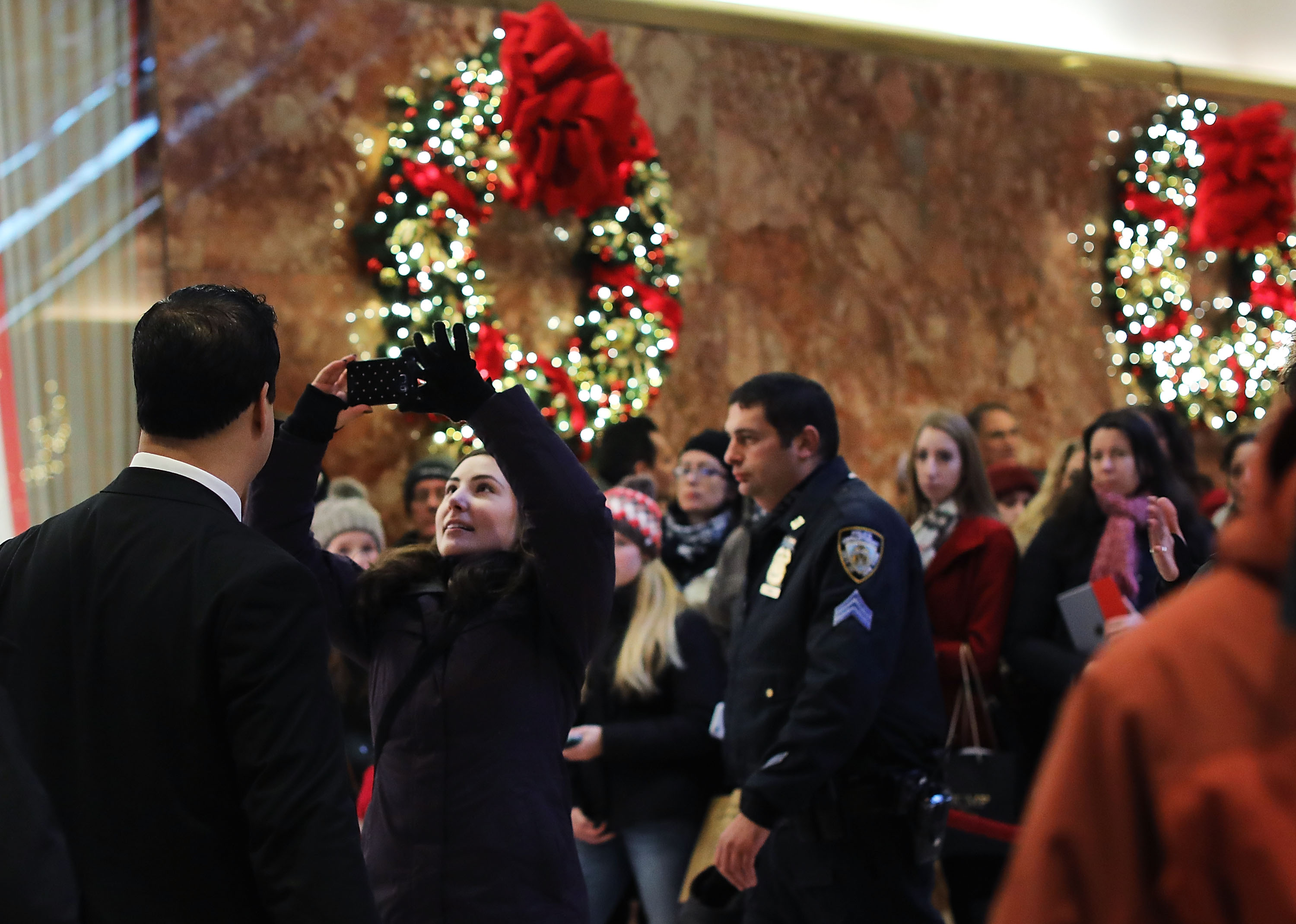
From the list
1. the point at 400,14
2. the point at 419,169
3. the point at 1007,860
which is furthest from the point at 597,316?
the point at 1007,860

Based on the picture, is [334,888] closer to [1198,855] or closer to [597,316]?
[1198,855]

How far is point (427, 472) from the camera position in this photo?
493 cm

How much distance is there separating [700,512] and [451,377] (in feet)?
8.63

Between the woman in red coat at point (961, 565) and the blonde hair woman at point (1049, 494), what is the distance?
0.37 meters

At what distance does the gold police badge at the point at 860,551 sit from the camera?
3.01 m

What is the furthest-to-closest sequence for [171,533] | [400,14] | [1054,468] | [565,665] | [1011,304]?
[1011,304]
[400,14]
[1054,468]
[565,665]
[171,533]

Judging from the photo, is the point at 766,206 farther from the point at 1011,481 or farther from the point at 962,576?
the point at 962,576

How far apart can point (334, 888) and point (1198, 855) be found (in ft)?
3.68

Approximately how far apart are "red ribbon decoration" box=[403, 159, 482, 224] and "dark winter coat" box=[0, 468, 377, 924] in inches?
164

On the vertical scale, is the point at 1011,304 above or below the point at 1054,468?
above

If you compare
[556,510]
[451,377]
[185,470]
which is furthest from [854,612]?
[185,470]

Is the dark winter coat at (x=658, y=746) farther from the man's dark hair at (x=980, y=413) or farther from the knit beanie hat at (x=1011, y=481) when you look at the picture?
the man's dark hair at (x=980, y=413)

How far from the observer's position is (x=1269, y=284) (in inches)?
308

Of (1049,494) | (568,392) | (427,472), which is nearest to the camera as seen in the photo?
(1049,494)
